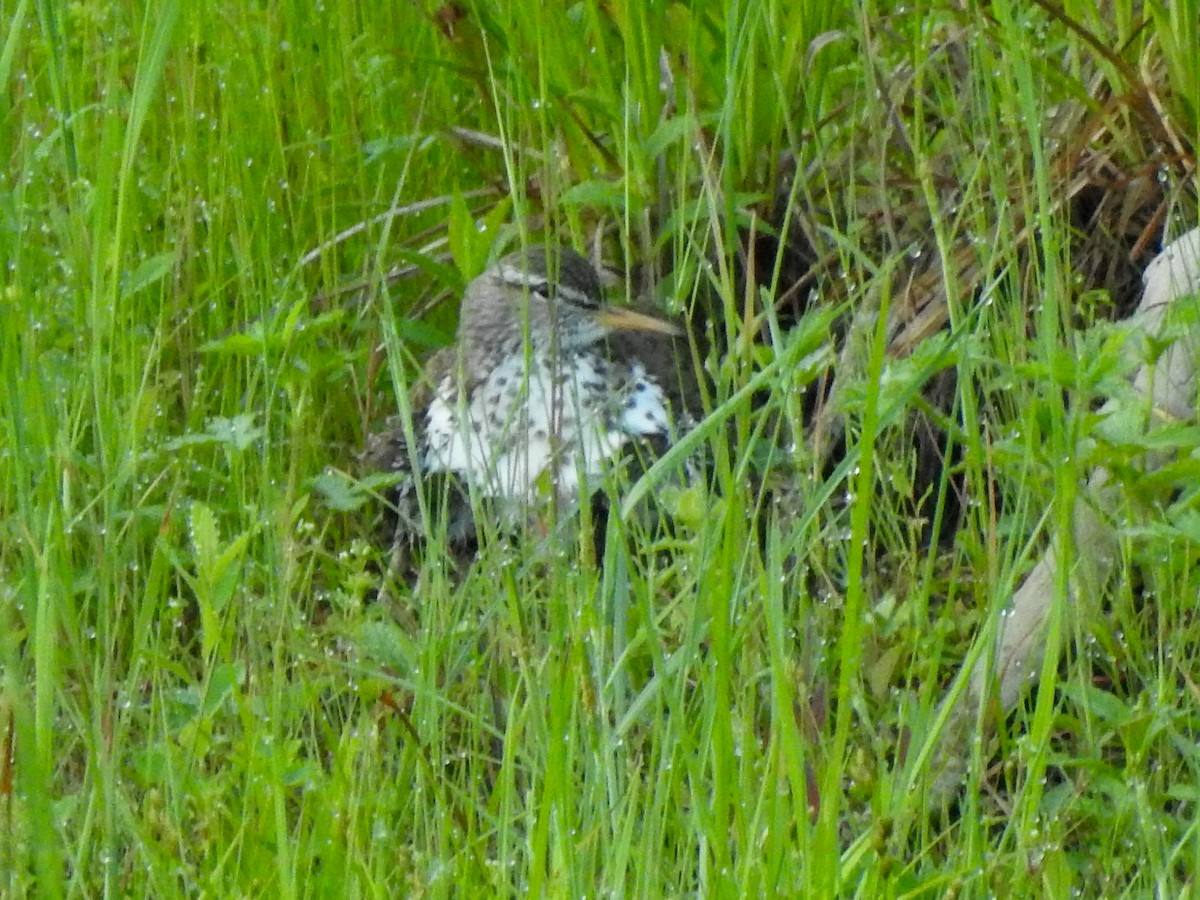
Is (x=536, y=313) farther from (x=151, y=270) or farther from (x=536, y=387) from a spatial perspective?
(x=151, y=270)

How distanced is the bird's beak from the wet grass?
0.16 metres

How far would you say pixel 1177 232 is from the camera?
344cm

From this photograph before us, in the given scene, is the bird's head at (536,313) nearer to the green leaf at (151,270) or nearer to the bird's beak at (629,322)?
the bird's beak at (629,322)

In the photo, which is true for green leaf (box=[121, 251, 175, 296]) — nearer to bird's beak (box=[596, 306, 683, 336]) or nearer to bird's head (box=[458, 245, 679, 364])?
bird's head (box=[458, 245, 679, 364])

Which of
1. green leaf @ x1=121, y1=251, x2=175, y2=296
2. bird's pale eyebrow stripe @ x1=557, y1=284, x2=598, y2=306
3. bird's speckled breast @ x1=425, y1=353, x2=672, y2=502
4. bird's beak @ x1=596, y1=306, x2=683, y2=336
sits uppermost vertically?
green leaf @ x1=121, y1=251, x2=175, y2=296

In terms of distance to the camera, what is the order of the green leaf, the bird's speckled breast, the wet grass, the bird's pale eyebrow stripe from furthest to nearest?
the bird's pale eyebrow stripe → the bird's speckled breast → the green leaf → the wet grass

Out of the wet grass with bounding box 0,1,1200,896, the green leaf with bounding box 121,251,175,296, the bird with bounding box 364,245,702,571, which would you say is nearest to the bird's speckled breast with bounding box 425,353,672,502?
the bird with bounding box 364,245,702,571

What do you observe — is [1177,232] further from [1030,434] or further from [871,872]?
[871,872]

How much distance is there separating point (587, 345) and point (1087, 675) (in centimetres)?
145

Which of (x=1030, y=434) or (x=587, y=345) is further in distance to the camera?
(x=587, y=345)

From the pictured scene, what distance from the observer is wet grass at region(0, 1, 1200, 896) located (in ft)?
6.94

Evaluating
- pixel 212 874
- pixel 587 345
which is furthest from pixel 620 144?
pixel 212 874

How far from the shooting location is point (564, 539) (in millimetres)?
2689

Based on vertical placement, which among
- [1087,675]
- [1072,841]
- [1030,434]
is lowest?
[1072,841]
